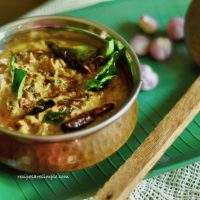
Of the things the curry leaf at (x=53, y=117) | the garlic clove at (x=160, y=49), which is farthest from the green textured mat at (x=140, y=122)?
the curry leaf at (x=53, y=117)

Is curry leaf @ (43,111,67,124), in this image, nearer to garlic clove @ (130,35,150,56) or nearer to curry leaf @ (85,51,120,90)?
curry leaf @ (85,51,120,90)

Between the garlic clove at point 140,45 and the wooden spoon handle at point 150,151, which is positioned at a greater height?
the wooden spoon handle at point 150,151

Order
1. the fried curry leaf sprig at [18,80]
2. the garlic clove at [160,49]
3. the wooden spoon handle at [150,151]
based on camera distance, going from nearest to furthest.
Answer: the wooden spoon handle at [150,151] → the fried curry leaf sprig at [18,80] → the garlic clove at [160,49]

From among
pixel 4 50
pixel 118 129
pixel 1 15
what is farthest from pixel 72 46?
pixel 1 15

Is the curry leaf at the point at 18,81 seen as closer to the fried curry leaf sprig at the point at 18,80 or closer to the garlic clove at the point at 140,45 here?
the fried curry leaf sprig at the point at 18,80

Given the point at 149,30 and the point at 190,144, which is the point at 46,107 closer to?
the point at 190,144

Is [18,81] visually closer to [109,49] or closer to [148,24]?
[109,49]

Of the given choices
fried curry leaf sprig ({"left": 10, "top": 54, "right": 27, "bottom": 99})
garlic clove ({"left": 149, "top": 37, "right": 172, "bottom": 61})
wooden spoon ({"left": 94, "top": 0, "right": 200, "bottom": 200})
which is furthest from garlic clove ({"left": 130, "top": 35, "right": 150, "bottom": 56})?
fried curry leaf sprig ({"left": 10, "top": 54, "right": 27, "bottom": 99})
